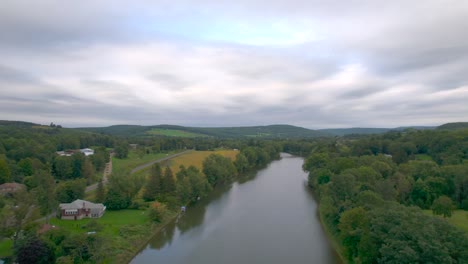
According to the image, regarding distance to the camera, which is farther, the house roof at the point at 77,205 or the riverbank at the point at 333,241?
the house roof at the point at 77,205

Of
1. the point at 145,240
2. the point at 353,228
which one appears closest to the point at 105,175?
the point at 145,240

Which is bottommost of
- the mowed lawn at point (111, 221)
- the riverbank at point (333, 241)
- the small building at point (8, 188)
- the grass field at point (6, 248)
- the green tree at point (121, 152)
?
the riverbank at point (333, 241)

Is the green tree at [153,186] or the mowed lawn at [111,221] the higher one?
the green tree at [153,186]

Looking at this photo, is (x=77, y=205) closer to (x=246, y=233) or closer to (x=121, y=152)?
(x=246, y=233)

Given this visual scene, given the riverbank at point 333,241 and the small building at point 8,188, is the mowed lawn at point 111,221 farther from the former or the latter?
the riverbank at point 333,241

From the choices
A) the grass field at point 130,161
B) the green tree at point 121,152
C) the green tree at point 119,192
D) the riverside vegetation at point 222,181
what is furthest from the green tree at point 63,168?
the green tree at point 121,152

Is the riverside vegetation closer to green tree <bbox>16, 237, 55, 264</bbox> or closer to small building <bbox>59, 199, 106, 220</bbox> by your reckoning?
green tree <bbox>16, 237, 55, 264</bbox>

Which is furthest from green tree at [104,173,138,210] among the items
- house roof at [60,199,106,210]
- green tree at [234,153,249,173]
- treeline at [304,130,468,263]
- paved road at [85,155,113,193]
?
green tree at [234,153,249,173]

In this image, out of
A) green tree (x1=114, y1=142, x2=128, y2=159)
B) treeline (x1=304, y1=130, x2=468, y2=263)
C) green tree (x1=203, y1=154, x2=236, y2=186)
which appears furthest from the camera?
green tree (x1=114, y1=142, x2=128, y2=159)
